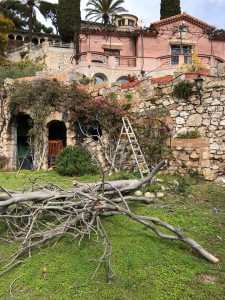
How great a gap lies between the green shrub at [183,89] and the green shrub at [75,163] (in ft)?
10.7

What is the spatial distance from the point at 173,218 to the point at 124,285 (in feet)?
6.63

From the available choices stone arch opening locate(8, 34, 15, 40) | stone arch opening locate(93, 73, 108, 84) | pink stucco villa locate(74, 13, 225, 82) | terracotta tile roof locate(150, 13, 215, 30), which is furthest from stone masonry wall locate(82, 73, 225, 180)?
stone arch opening locate(8, 34, 15, 40)

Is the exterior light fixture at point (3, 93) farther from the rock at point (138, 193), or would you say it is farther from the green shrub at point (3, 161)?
the rock at point (138, 193)

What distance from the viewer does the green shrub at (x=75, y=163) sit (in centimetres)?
938

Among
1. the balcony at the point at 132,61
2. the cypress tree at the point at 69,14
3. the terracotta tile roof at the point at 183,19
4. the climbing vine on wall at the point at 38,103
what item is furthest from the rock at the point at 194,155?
the cypress tree at the point at 69,14

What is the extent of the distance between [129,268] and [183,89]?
612cm

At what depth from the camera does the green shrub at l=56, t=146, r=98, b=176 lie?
938 cm

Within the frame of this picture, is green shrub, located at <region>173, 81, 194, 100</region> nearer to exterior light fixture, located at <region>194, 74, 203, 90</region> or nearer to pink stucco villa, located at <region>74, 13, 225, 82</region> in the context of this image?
exterior light fixture, located at <region>194, 74, 203, 90</region>

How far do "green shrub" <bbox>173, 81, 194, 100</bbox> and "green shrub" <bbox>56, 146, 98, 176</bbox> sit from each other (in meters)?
3.25

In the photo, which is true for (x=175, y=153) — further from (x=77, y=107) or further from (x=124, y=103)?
(x=77, y=107)

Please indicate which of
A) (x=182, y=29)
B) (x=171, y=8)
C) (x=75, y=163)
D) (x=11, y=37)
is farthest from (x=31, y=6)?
(x=75, y=163)

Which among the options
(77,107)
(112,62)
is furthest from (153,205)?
(112,62)

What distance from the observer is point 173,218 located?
207 inches

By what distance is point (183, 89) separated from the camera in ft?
28.7
